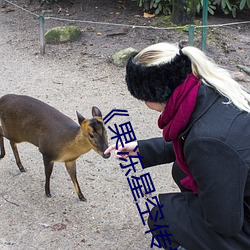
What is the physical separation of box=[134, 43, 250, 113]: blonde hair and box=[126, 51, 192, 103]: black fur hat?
23mm

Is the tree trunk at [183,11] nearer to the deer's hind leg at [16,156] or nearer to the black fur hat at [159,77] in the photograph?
the deer's hind leg at [16,156]

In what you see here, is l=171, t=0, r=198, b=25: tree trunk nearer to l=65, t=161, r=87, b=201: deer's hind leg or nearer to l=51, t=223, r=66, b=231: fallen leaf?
l=65, t=161, r=87, b=201: deer's hind leg

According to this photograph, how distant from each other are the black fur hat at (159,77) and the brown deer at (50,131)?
2.83 feet

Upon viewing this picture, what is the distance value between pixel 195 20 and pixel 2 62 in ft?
9.74

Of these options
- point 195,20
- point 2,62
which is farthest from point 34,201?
point 195,20

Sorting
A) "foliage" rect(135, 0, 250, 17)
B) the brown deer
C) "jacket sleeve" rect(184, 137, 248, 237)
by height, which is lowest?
"foliage" rect(135, 0, 250, 17)

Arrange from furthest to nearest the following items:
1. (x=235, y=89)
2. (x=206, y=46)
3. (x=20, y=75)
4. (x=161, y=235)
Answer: (x=206, y=46), (x=20, y=75), (x=161, y=235), (x=235, y=89)

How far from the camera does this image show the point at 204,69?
2053mm

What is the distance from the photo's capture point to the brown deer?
3.05 m

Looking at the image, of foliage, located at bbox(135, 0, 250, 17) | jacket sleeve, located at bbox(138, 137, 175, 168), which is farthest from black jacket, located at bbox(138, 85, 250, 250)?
foliage, located at bbox(135, 0, 250, 17)

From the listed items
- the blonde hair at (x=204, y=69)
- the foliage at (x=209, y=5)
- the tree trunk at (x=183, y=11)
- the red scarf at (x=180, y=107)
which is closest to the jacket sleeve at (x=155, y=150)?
the red scarf at (x=180, y=107)

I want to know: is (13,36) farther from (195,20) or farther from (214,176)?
(214,176)

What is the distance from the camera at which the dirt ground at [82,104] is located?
3.22 metres

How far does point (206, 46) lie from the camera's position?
6305mm
